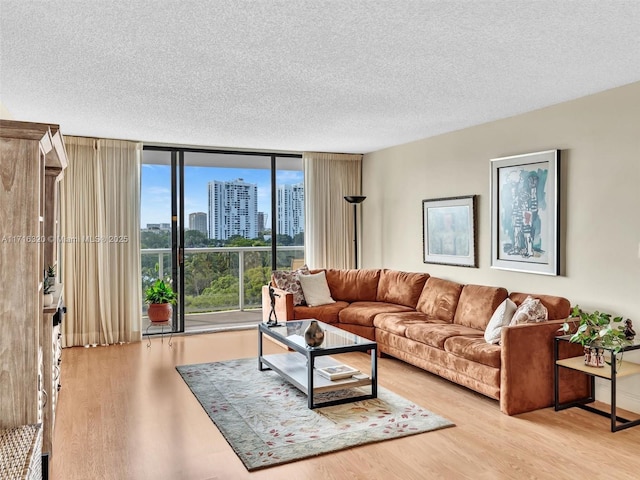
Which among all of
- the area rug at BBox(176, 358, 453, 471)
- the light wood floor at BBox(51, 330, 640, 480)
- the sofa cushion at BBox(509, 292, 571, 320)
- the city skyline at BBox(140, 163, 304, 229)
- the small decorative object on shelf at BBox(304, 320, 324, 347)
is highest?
the city skyline at BBox(140, 163, 304, 229)

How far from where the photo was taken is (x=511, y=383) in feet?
12.4

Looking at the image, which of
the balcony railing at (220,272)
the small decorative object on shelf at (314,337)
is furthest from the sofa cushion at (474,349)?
the balcony railing at (220,272)

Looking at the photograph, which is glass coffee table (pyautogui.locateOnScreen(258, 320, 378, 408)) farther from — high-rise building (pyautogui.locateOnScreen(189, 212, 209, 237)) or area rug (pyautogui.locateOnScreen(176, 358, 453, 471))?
high-rise building (pyautogui.locateOnScreen(189, 212, 209, 237))

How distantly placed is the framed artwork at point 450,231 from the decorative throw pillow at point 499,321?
3.88 ft

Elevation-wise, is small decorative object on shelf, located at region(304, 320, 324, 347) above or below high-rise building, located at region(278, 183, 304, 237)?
below

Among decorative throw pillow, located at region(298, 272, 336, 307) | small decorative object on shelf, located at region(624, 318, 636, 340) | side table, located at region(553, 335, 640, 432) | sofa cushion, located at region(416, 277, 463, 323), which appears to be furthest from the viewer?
decorative throw pillow, located at region(298, 272, 336, 307)

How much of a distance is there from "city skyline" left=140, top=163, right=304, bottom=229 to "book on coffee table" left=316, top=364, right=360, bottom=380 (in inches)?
132

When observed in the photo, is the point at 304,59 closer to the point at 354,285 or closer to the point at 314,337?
the point at 314,337

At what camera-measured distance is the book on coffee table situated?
405 centimetres

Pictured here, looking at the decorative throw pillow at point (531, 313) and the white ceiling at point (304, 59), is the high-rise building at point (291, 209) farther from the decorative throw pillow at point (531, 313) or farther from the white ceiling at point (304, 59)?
the decorative throw pillow at point (531, 313)

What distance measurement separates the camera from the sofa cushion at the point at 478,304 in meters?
4.82

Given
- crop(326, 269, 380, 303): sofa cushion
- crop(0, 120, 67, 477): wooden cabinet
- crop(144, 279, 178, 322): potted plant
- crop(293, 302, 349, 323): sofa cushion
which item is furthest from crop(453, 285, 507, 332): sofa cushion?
crop(0, 120, 67, 477): wooden cabinet

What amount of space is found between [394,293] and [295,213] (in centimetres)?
206

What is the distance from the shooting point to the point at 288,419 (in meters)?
3.67
